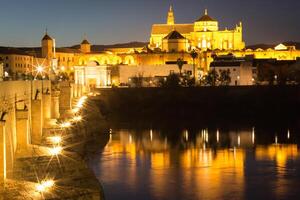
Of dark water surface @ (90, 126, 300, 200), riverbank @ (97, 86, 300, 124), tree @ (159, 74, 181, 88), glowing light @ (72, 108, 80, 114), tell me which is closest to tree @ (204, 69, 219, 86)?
tree @ (159, 74, 181, 88)

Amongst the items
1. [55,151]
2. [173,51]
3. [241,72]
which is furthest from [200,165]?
A: [173,51]

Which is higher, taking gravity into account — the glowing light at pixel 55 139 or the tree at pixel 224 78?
the tree at pixel 224 78

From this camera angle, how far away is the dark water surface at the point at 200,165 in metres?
14.5

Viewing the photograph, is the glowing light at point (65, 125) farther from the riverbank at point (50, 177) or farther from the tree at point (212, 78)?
the tree at point (212, 78)

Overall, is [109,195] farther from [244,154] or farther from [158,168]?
[244,154]

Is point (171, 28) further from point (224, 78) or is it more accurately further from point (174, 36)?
point (224, 78)

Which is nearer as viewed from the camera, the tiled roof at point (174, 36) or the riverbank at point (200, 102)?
the riverbank at point (200, 102)

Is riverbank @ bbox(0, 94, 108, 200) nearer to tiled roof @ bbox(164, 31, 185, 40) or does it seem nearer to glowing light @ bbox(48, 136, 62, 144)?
glowing light @ bbox(48, 136, 62, 144)

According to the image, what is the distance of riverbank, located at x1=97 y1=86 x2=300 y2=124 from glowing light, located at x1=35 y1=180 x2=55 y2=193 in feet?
88.1

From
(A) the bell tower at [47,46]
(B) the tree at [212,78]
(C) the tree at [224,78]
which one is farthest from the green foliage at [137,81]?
(A) the bell tower at [47,46]

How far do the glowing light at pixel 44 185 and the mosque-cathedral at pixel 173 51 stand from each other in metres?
47.8

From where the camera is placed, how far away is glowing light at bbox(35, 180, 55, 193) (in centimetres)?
960

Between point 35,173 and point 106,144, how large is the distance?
1232 cm

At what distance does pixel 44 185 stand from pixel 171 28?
64292 mm
